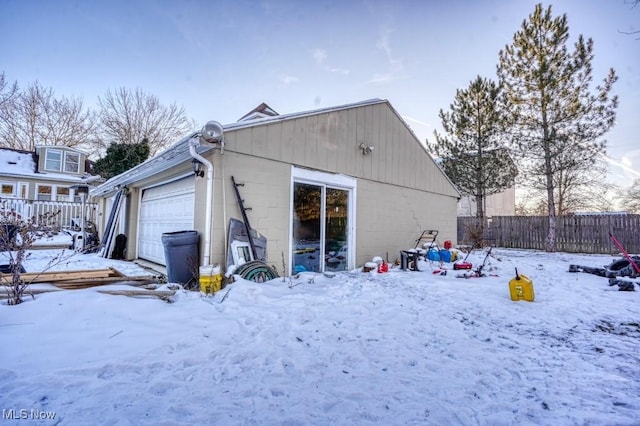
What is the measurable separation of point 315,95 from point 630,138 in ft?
40.6

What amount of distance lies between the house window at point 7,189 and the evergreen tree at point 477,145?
2332 centimetres

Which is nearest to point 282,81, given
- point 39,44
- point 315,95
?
point 315,95

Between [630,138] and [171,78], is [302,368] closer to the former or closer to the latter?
[171,78]

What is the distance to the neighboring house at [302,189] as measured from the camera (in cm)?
480

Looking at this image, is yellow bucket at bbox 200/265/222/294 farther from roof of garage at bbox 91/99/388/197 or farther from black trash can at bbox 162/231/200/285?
roof of garage at bbox 91/99/388/197

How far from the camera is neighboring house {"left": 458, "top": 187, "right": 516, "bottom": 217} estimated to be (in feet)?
66.4

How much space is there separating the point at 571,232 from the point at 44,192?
2721cm

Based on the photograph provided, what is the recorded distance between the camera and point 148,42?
835 centimetres

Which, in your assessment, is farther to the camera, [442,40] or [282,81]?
[282,81]

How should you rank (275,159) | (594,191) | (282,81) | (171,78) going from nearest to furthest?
(275,159), (282,81), (171,78), (594,191)

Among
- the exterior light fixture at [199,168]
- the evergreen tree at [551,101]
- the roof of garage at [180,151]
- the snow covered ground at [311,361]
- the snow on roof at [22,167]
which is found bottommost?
the snow covered ground at [311,361]

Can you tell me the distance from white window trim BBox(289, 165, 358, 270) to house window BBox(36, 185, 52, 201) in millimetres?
18976

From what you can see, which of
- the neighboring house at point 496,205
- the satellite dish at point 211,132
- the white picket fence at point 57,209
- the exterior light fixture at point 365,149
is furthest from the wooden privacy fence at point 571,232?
the white picket fence at point 57,209

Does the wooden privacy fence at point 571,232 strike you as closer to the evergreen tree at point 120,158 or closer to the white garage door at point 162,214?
the white garage door at point 162,214
